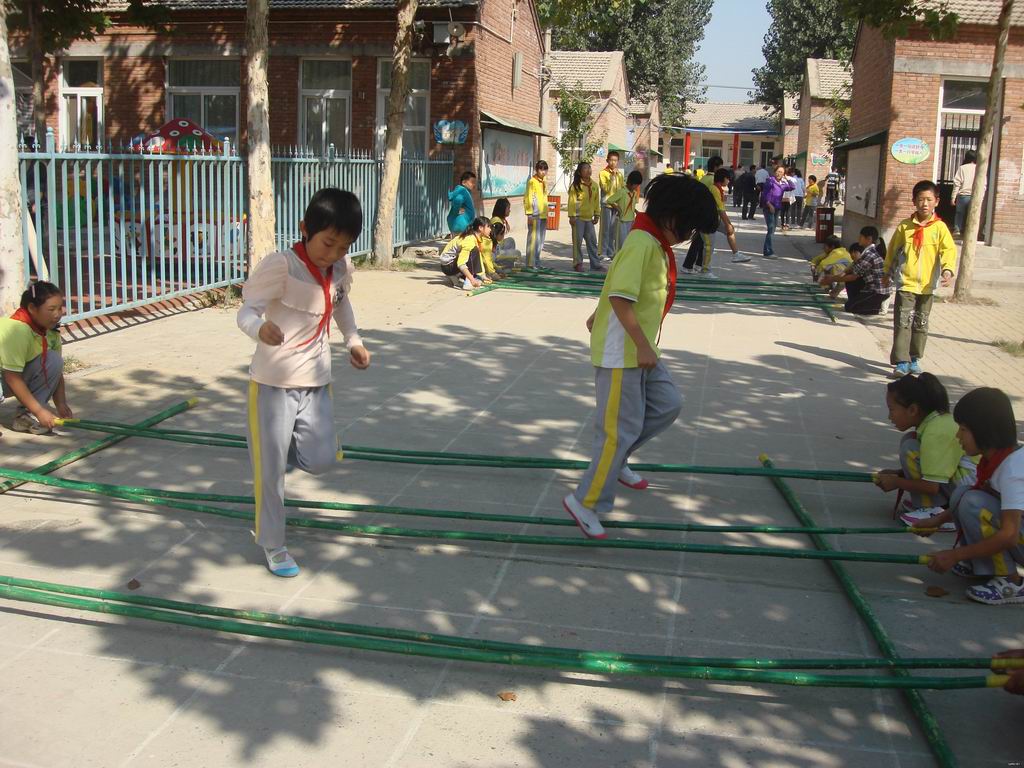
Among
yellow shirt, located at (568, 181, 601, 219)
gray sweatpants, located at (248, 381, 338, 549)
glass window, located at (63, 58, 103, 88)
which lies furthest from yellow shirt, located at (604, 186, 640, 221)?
glass window, located at (63, 58, 103, 88)

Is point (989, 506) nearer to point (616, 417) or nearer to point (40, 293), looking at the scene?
point (616, 417)

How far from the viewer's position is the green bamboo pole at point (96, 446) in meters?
5.75

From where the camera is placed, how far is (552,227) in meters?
28.4

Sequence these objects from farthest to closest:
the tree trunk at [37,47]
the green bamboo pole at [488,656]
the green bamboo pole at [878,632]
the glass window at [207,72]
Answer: the glass window at [207,72] < the tree trunk at [37,47] < the green bamboo pole at [488,656] < the green bamboo pole at [878,632]

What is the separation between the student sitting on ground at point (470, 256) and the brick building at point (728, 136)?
187ft

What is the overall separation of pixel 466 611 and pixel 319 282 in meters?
1.49

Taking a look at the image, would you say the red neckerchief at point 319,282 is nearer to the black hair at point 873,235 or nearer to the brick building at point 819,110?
the black hair at point 873,235

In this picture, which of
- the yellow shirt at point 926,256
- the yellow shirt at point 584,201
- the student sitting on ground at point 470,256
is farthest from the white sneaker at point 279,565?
the yellow shirt at point 584,201

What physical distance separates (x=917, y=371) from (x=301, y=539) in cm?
638

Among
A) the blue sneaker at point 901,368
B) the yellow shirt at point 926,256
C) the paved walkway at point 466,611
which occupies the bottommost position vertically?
the paved walkway at point 466,611

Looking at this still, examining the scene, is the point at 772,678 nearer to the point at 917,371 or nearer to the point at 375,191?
the point at 917,371

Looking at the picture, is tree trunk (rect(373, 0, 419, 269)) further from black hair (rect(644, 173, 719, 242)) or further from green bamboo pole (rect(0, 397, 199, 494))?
black hair (rect(644, 173, 719, 242))

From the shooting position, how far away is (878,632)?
4070 mm

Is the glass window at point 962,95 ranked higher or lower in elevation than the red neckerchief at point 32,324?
higher
